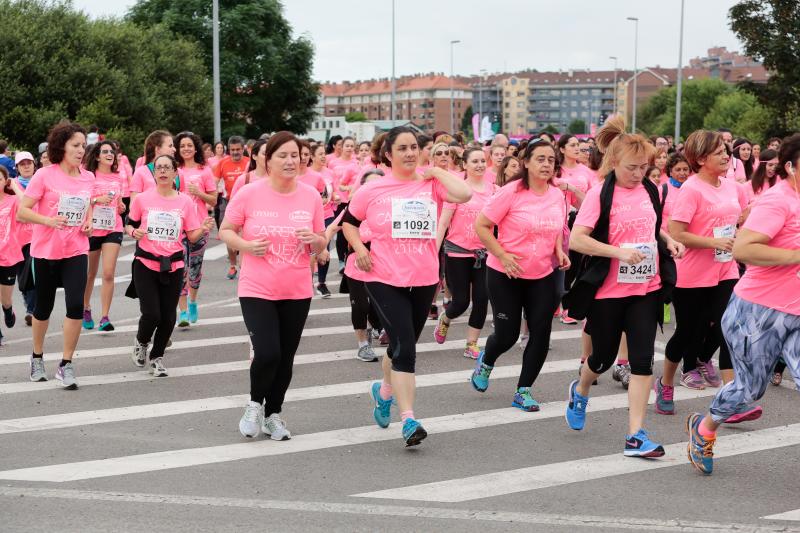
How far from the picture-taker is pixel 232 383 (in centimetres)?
881

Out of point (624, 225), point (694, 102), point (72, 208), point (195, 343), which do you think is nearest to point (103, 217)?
point (195, 343)

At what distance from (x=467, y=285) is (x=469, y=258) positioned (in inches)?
10.1

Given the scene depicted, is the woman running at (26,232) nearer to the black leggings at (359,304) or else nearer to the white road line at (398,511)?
the black leggings at (359,304)

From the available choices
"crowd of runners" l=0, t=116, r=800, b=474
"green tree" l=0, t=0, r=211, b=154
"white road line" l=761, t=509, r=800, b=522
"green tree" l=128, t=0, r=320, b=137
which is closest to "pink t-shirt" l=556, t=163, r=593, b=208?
"crowd of runners" l=0, t=116, r=800, b=474

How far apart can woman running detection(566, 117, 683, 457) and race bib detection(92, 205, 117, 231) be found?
5848 millimetres

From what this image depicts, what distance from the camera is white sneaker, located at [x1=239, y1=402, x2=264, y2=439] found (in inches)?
267

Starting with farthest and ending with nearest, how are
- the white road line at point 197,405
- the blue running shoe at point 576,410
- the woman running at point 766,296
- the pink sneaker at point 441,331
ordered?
the pink sneaker at point 441,331, the white road line at point 197,405, the blue running shoe at point 576,410, the woman running at point 766,296

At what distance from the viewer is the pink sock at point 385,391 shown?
7043mm

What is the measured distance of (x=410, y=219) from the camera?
673cm

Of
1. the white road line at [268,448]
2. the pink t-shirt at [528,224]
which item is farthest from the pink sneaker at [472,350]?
the pink t-shirt at [528,224]

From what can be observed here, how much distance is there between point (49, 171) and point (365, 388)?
3123 millimetres

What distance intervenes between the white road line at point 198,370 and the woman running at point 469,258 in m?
0.68

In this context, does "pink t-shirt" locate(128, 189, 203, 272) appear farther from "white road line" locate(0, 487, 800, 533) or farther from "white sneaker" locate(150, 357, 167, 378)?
"white road line" locate(0, 487, 800, 533)

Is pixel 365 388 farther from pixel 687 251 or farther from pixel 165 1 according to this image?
pixel 165 1
